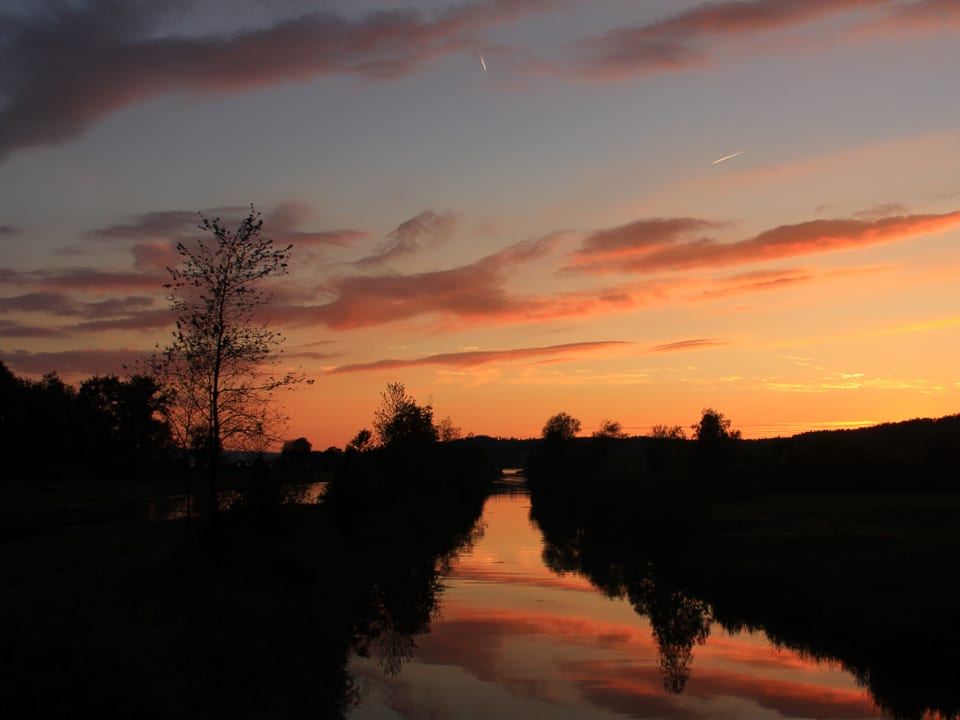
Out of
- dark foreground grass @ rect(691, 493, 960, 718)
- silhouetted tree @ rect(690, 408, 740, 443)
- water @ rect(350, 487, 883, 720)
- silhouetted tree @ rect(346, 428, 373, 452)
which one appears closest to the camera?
water @ rect(350, 487, 883, 720)

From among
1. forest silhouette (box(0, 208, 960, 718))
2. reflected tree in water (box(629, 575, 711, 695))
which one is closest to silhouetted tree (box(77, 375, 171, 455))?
forest silhouette (box(0, 208, 960, 718))

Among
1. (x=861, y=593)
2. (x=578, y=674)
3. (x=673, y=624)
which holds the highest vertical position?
(x=861, y=593)

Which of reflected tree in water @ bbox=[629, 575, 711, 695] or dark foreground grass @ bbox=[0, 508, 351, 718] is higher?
dark foreground grass @ bbox=[0, 508, 351, 718]

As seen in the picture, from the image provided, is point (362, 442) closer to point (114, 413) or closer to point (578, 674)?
point (578, 674)

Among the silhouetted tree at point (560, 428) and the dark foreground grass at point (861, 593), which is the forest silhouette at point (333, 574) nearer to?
the dark foreground grass at point (861, 593)

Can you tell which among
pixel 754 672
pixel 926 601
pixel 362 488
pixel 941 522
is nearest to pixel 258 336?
pixel 754 672

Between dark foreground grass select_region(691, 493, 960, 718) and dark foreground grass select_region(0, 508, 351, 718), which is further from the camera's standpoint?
dark foreground grass select_region(691, 493, 960, 718)

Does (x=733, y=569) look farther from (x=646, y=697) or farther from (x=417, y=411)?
(x=417, y=411)

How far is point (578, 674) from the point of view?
24.8 m

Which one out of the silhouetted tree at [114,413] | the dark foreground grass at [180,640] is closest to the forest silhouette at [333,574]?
the dark foreground grass at [180,640]

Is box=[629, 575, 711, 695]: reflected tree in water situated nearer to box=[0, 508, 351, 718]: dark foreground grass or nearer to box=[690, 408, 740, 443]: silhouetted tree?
box=[0, 508, 351, 718]: dark foreground grass

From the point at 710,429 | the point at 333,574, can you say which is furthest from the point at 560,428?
the point at 333,574

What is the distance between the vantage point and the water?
21203 mm

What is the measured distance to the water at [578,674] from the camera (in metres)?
21.2
